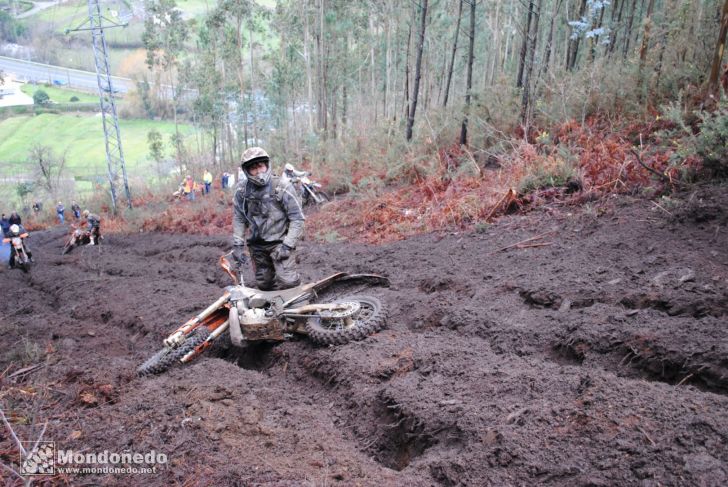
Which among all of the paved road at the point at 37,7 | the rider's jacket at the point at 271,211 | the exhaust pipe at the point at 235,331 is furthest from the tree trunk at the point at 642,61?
the paved road at the point at 37,7

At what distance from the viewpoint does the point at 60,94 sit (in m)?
50.6

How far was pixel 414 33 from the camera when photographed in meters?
32.0

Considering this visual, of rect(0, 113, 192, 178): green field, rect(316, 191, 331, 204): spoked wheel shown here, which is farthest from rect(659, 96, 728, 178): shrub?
rect(0, 113, 192, 178): green field

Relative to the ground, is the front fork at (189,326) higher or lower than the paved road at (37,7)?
lower

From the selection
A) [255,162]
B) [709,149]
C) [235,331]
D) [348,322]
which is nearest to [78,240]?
[255,162]

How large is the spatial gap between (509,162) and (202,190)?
23763mm

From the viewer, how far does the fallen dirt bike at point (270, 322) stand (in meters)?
5.09

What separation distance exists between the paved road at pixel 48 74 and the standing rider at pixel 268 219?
44280 millimetres

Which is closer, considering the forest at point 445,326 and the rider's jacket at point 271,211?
the forest at point 445,326

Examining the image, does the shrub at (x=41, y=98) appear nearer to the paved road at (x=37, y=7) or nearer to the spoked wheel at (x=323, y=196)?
the paved road at (x=37, y=7)

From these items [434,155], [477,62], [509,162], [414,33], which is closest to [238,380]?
[509,162]

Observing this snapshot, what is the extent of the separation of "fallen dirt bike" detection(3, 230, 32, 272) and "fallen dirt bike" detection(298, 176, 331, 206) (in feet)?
25.4

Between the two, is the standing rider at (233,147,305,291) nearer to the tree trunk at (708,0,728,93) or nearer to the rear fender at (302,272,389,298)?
the rear fender at (302,272,389,298)

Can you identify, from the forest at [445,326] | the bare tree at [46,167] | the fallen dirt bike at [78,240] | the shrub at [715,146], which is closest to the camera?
the forest at [445,326]
